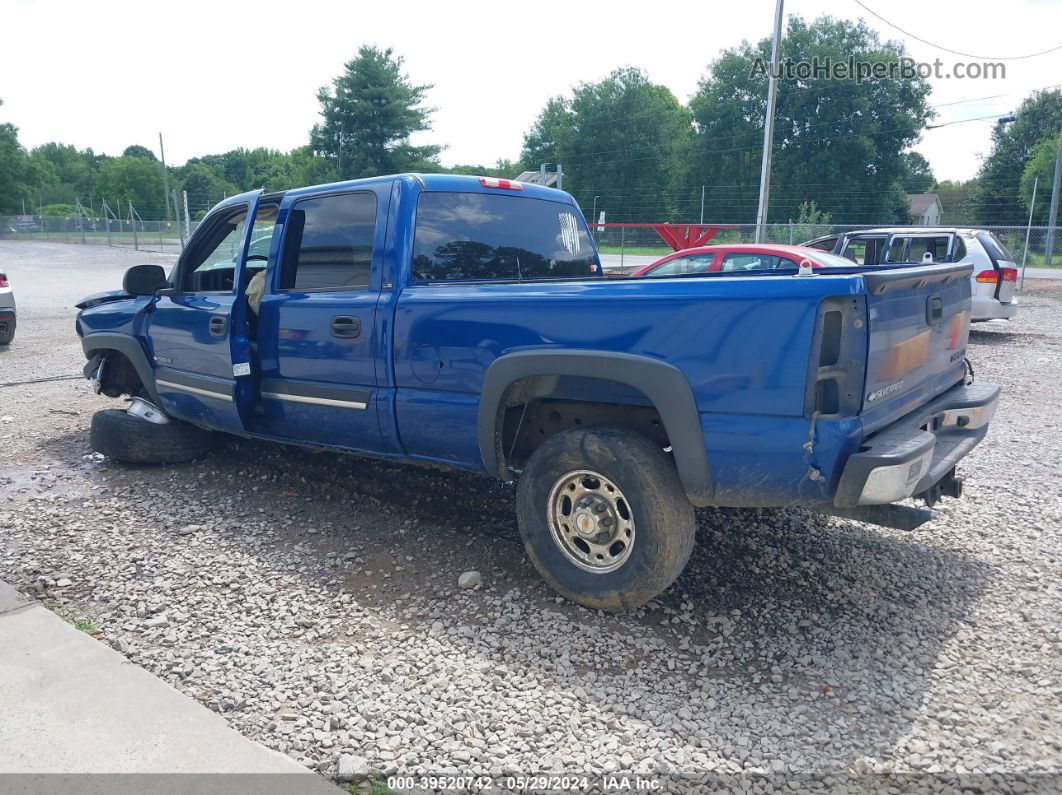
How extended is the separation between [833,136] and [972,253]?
151 feet

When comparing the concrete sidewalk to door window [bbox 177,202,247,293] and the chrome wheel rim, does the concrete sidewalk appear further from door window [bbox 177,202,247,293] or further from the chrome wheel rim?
door window [bbox 177,202,247,293]

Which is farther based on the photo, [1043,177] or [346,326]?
[1043,177]

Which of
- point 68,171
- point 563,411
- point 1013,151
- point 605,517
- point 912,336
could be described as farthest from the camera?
point 68,171

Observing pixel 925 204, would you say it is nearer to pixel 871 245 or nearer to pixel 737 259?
pixel 871 245

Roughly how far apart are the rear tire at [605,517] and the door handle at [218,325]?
2259mm

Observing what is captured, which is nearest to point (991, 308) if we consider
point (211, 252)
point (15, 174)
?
point (211, 252)

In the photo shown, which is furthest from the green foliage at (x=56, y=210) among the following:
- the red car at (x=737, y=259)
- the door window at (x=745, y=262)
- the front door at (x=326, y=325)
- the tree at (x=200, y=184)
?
the front door at (x=326, y=325)

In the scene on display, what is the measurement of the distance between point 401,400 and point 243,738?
182cm

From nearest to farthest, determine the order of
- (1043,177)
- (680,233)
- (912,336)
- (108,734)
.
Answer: (108,734) → (912,336) → (680,233) → (1043,177)

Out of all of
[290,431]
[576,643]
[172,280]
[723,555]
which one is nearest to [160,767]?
[576,643]

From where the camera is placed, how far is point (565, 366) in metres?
3.45

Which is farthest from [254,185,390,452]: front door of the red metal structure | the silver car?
the red metal structure

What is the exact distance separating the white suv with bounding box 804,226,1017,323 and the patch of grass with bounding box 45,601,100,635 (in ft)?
36.3

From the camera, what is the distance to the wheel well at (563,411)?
356cm
